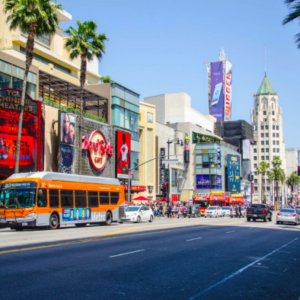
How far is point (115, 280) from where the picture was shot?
909 cm

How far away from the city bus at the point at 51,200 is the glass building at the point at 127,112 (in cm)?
2472

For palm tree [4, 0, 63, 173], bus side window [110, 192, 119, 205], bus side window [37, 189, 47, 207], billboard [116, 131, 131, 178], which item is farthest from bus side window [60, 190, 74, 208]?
billboard [116, 131, 131, 178]

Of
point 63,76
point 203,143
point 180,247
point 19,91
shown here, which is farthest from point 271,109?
point 180,247

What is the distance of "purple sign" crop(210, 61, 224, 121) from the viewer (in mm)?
137375

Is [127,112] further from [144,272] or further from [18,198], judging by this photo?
[144,272]

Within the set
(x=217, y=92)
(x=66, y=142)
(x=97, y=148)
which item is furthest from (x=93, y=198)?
(x=217, y=92)

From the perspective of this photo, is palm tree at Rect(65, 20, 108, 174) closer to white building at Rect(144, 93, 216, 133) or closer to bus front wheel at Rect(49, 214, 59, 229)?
bus front wheel at Rect(49, 214, 59, 229)

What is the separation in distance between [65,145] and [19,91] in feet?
27.3

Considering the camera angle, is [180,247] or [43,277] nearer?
[43,277]

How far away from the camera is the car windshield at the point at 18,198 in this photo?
2341cm

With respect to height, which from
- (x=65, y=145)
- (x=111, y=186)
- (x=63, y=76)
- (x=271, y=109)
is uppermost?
(x=271, y=109)

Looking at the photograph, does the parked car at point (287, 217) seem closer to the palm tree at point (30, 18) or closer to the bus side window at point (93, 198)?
the bus side window at point (93, 198)

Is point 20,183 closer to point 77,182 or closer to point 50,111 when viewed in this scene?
point 77,182

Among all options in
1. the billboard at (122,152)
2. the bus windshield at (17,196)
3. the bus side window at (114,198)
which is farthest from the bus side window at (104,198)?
the billboard at (122,152)
